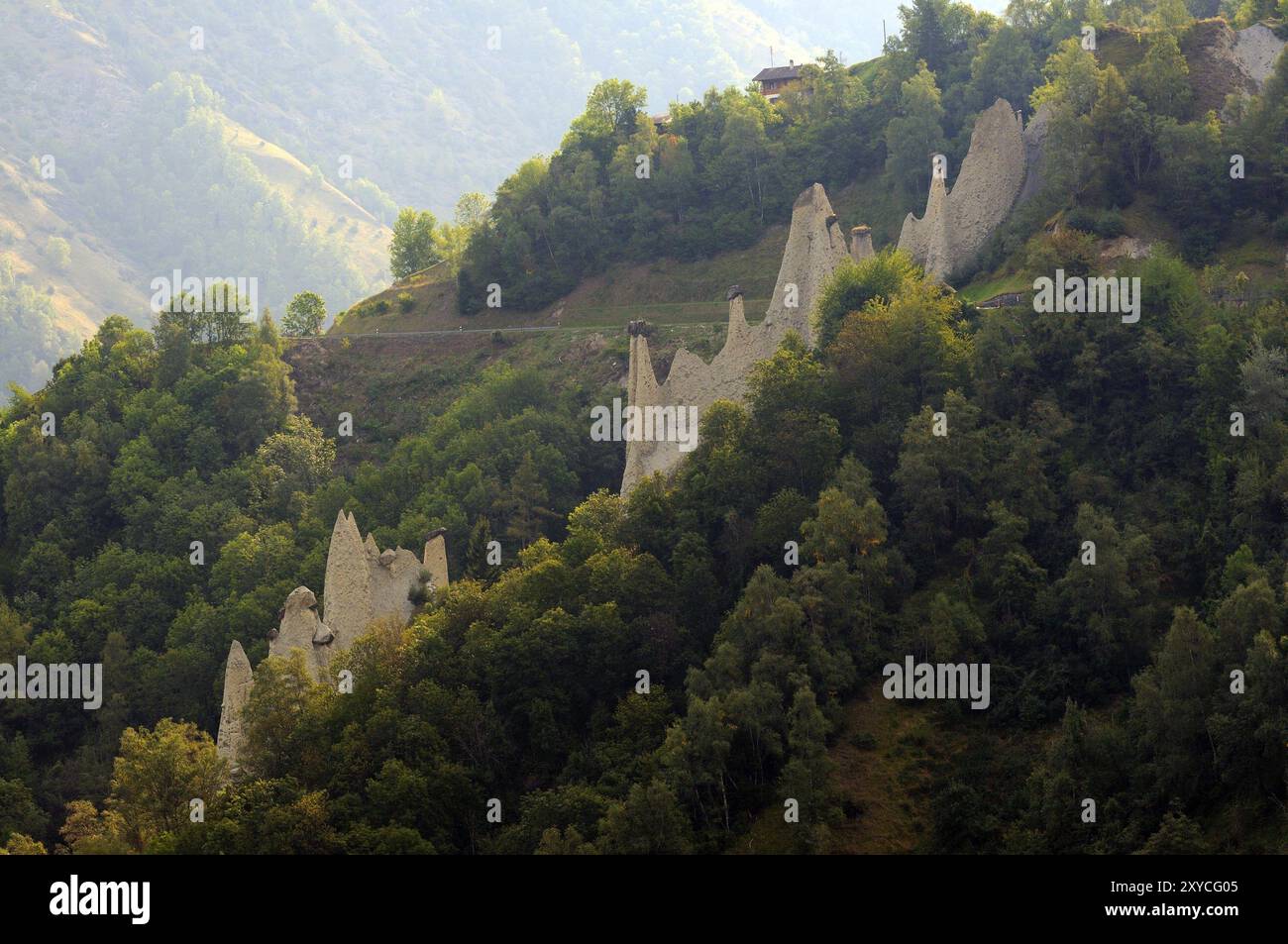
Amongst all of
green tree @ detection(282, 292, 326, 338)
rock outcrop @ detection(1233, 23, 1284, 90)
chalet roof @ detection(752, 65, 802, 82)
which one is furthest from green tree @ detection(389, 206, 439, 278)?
rock outcrop @ detection(1233, 23, 1284, 90)

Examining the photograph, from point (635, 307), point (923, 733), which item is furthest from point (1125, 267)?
point (635, 307)

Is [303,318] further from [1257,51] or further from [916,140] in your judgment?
[1257,51]

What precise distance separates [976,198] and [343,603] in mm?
31908

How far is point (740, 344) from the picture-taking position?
66.8 m

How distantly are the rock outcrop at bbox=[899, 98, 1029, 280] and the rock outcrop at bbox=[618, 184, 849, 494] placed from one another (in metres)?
4.94

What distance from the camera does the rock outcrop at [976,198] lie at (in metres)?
71.4

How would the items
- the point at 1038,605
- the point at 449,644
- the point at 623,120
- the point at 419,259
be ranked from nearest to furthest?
1. the point at 1038,605
2. the point at 449,644
3. the point at 623,120
4. the point at 419,259

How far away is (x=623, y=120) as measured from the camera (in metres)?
103

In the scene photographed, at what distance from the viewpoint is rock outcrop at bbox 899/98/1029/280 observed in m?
71.4

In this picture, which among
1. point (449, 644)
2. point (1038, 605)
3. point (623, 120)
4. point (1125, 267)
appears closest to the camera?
point (1038, 605)

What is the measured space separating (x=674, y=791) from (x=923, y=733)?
25.4ft

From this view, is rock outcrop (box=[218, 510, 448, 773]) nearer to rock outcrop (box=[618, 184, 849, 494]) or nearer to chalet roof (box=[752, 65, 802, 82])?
rock outcrop (box=[618, 184, 849, 494])

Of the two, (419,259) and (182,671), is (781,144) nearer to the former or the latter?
(419,259)

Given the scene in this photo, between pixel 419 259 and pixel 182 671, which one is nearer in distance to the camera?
pixel 182 671
